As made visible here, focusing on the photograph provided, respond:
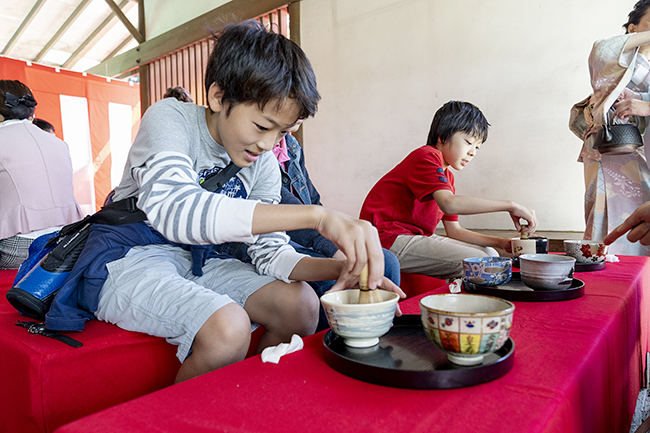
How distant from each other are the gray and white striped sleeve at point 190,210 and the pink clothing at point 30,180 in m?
1.72

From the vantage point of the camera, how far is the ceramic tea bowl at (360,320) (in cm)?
58

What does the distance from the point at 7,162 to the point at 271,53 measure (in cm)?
183

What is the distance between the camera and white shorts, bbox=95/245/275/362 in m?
0.86

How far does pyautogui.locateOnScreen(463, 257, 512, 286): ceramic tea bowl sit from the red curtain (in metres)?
5.66

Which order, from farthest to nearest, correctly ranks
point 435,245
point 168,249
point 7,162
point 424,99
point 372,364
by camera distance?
1. point 424,99
2. point 7,162
3. point 435,245
4. point 168,249
5. point 372,364

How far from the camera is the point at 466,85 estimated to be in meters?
3.12

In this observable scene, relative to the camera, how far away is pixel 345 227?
2.34 feet

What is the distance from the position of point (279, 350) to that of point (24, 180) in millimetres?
2170

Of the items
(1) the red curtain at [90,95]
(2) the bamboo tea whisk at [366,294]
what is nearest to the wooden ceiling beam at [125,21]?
(1) the red curtain at [90,95]

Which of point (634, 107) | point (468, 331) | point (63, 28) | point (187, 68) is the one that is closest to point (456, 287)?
point (468, 331)

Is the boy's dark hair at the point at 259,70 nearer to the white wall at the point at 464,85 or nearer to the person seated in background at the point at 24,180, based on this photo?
the person seated in background at the point at 24,180

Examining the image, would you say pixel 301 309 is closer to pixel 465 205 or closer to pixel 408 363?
pixel 408 363

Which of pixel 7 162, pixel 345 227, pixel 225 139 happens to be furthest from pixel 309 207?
pixel 7 162

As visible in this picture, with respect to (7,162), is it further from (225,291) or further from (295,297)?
(295,297)
